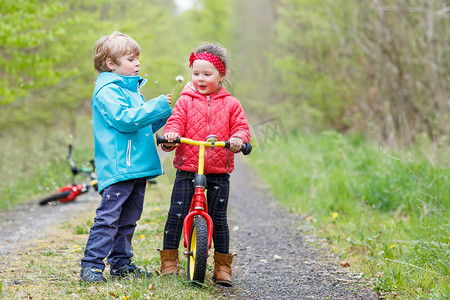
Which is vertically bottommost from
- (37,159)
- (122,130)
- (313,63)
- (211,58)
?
(37,159)

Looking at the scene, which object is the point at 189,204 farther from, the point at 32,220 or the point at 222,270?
the point at 32,220

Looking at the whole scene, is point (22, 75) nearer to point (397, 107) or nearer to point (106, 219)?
point (397, 107)

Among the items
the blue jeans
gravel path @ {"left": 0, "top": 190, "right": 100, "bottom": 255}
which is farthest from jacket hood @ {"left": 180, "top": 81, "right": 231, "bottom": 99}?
gravel path @ {"left": 0, "top": 190, "right": 100, "bottom": 255}

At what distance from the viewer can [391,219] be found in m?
5.36

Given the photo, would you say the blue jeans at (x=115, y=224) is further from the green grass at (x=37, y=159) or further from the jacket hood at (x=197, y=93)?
the green grass at (x=37, y=159)

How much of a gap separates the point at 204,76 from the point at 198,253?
1.29m

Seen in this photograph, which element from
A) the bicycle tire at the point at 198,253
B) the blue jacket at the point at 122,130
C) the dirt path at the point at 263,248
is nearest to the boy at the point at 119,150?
the blue jacket at the point at 122,130

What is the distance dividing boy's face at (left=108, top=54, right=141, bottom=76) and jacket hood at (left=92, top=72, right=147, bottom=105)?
5 centimetres

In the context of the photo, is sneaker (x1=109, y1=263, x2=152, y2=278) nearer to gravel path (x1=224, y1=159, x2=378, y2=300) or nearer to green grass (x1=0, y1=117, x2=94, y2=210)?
gravel path (x1=224, y1=159, x2=378, y2=300)

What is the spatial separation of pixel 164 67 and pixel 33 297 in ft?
53.8

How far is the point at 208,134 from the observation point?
356 cm

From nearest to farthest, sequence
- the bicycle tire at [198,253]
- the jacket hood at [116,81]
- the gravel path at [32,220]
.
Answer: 1. the bicycle tire at [198,253]
2. the jacket hood at [116,81]
3. the gravel path at [32,220]

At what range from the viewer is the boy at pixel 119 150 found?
3314 mm

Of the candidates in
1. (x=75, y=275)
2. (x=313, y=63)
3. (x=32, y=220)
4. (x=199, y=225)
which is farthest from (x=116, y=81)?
(x=313, y=63)
